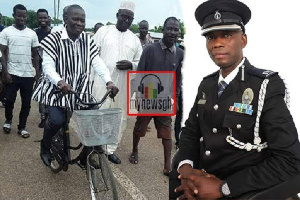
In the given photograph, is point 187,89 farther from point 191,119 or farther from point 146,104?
point 146,104

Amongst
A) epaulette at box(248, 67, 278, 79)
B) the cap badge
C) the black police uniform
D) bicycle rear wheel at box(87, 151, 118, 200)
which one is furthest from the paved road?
the cap badge

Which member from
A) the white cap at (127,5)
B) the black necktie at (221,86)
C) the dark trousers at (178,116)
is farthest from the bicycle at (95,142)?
the dark trousers at (178,116)

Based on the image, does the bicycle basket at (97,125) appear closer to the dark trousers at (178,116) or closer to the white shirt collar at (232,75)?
the white shirt collar at (232,75)

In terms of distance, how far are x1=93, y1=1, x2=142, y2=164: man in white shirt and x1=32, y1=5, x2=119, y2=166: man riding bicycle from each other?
2.24 feet

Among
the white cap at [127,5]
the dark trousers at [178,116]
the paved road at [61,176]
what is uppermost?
the white cap at [127,5]

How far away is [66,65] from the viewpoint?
3.49m

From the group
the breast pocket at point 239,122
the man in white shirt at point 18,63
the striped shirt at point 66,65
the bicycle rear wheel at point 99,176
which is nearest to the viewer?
the breast pocket at point 239,122

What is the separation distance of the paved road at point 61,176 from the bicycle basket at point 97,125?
89 centimetres

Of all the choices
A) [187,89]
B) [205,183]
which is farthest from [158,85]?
[205,183]

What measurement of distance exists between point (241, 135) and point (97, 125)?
1.57 metres

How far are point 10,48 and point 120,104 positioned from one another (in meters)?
2.14

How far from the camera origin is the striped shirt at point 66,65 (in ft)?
11.2

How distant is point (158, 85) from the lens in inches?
168

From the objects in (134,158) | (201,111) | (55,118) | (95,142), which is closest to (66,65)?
(55,118)
